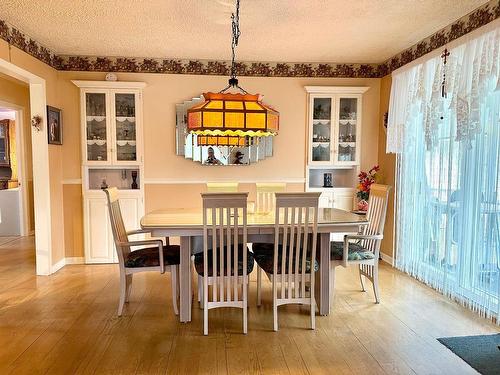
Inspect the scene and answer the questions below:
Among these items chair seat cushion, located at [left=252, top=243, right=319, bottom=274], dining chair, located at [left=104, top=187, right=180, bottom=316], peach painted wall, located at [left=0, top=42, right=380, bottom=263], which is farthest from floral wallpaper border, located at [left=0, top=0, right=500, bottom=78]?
chair seat cushion, located at [left=252, top=243, right=319, bottom=274]

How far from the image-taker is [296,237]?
2814 mm

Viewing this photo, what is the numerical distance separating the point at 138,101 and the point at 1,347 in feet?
9.99

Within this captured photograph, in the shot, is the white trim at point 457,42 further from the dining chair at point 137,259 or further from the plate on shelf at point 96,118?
the plate on shelf at point 96,118

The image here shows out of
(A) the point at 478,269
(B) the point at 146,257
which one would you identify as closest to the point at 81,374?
(B) the point at 146,257

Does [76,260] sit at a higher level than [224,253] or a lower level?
lower

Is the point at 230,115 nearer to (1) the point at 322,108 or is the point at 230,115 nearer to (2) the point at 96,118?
(1) the point at 322,108

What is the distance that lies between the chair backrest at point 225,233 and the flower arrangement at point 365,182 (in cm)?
240

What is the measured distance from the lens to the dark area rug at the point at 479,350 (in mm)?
2299

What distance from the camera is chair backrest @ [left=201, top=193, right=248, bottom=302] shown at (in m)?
2.58

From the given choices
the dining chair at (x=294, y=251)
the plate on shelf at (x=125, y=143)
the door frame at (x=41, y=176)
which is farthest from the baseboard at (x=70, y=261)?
the dining chair at (x=294, y=251)

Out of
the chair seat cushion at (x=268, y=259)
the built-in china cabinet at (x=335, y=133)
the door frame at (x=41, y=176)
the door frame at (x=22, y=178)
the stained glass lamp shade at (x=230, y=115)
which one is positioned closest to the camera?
the stained glass lamp shade at (x=230, y=115)

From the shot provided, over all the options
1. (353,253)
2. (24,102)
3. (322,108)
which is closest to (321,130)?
(322,108)

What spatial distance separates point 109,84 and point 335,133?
9.79 ft

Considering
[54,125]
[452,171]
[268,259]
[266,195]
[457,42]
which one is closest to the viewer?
[268,259]
